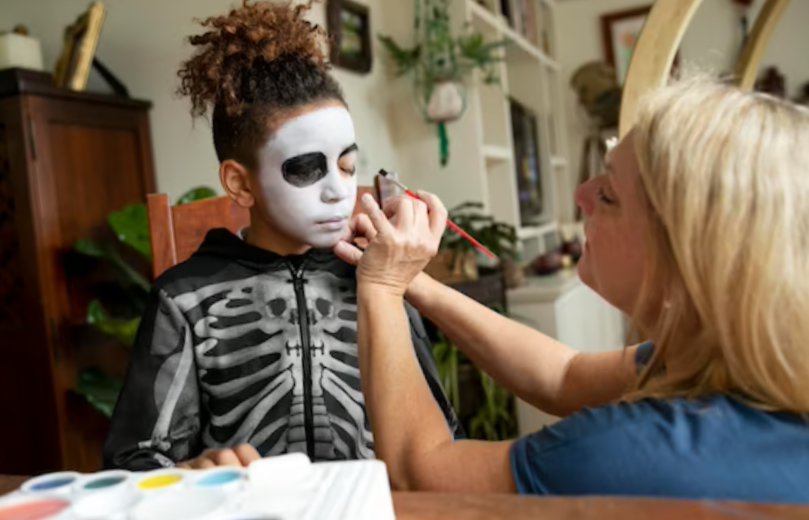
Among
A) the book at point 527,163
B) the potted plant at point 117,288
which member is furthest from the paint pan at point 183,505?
the book at point 527,163

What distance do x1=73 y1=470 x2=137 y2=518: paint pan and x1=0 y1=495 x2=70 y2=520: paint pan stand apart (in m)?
0.02

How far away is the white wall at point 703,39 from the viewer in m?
3.70

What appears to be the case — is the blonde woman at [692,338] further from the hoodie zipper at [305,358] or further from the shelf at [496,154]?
the shelf at [496,154]

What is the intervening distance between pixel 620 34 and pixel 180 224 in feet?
11.4

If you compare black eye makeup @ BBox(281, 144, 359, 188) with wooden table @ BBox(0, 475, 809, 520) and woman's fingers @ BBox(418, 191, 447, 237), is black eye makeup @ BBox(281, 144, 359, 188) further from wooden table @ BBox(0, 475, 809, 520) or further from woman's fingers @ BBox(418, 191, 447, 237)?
wooden table @ BBox(0, 475, 809, 520)

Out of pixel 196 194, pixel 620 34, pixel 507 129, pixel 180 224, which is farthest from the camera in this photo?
pixel 620 34

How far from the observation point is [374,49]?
7.77 feet

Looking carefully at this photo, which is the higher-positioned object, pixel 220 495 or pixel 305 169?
pixel 305 169

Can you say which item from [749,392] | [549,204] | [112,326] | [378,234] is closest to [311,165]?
[378,234]

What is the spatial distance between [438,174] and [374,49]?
1.54ft

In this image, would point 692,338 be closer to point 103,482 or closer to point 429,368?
point 429,368

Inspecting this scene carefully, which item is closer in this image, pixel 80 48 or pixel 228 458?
pixel 228 458

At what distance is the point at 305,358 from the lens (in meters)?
1.00

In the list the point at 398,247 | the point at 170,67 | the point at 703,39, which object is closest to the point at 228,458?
the point at 398,247
